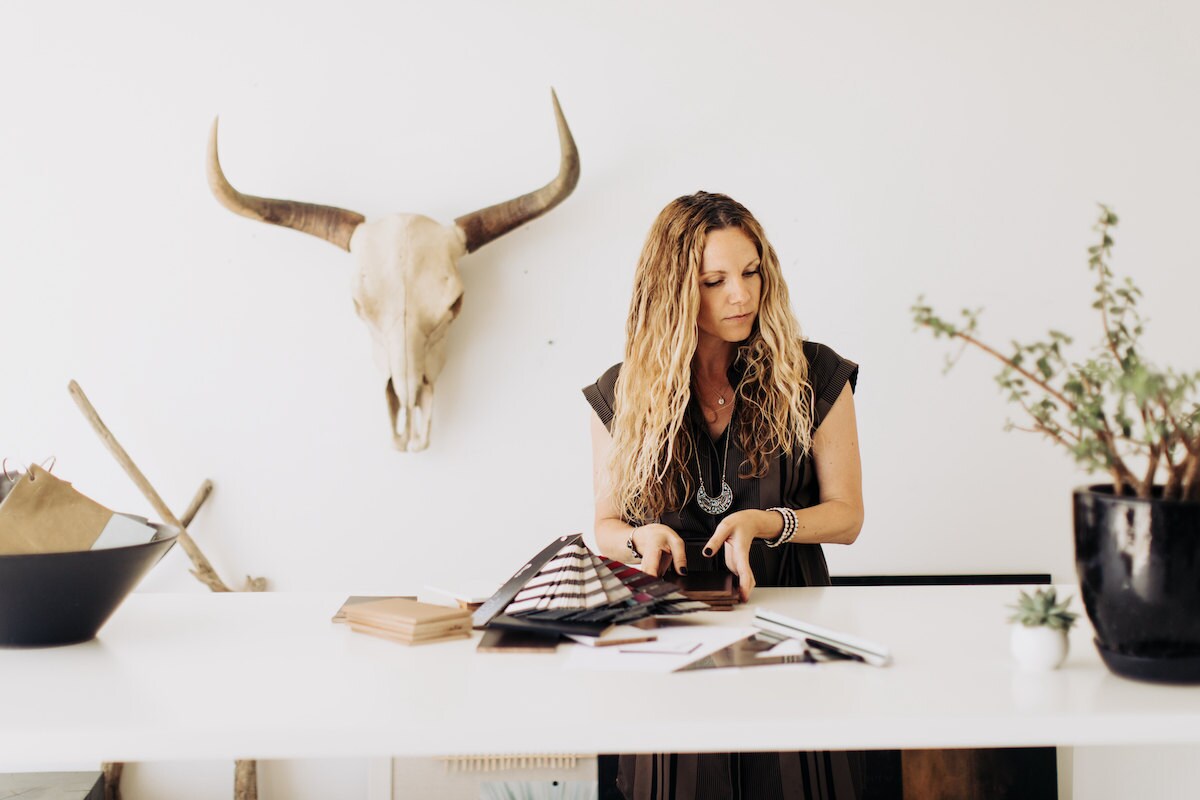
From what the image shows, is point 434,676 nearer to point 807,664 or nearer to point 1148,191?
point 807,664

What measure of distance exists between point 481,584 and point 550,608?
12.5 inches

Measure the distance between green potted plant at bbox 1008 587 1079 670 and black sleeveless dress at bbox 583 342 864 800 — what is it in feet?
1.88

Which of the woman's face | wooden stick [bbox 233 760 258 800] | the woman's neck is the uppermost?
the woman's face

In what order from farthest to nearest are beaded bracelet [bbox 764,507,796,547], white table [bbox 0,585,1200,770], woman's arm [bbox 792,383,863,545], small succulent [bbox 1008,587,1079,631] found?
woman's arm [bbox 792,383,863,545] < beaded bracelet [bbox 764,507,796,547] < small succulent [bbox 1008,587,1079,631] < white table [bbox 0,585,1200,770]

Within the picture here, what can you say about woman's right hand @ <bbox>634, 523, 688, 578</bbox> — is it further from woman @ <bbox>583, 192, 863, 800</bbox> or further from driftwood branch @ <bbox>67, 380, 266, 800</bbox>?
driftwood branch @ <bbox>67, 380, 266, 800</bbox>

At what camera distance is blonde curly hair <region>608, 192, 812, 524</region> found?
6.42ft

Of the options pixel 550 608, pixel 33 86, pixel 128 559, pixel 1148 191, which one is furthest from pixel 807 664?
pixel 33 86

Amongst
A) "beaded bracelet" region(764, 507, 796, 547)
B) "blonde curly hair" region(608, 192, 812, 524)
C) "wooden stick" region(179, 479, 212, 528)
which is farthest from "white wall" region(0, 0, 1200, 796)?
"beaded bracelet" region(764, 507, 796, 547)

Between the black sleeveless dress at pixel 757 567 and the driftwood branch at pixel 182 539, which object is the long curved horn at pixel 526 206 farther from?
the driftwood branch at pixel 182 539

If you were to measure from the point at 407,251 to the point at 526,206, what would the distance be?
33cm

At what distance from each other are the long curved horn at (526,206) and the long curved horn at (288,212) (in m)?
0.29

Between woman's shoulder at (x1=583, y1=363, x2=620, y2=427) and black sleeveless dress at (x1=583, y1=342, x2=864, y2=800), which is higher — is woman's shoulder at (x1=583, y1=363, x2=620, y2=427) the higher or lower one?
the higher one

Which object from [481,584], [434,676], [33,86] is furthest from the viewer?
[33,86]

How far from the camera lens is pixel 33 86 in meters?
2.84
